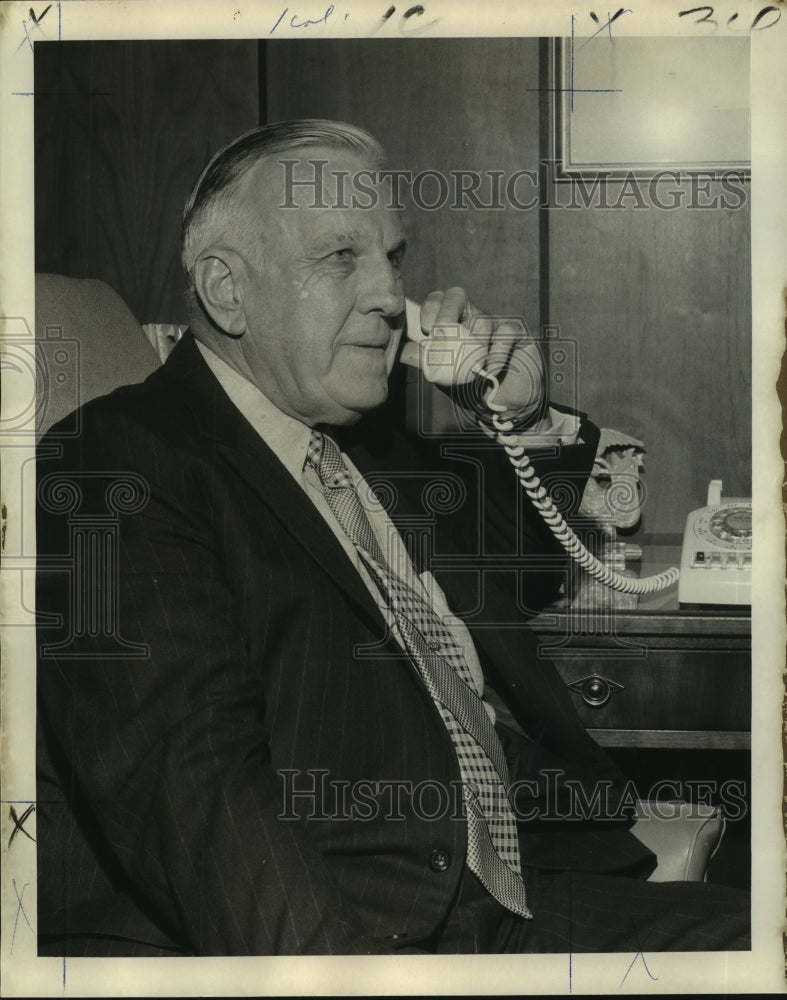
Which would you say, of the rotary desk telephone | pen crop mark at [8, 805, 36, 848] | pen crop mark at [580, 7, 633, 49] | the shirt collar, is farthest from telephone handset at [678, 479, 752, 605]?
pen crop mark at [8, 805, 36, 848]

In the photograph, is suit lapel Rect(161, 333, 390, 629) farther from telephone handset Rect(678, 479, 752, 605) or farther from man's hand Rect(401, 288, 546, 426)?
telephone handset Rect(678, 479, 752, 605)

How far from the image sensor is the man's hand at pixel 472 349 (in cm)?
202

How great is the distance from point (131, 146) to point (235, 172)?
20cm

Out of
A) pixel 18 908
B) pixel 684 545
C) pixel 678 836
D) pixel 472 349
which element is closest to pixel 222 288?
pixel 472 349

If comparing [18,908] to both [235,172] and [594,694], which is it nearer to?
[594,694]

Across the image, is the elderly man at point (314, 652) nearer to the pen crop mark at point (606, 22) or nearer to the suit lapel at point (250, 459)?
the suit lapel at point (250, 459)

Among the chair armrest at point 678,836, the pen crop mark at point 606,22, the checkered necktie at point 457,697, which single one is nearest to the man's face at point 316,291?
the checkered necktie at point 457,697

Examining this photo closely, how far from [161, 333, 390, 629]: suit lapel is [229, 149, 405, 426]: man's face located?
0.27 ft

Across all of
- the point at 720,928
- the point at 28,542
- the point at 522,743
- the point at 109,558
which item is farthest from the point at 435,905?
the point at 28,542

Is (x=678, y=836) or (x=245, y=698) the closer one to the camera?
(x=245, y=698)

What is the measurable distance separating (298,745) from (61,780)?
443 millimetres

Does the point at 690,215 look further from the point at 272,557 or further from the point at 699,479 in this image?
the point at 272,557

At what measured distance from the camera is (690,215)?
80.7 inches

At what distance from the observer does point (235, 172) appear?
200 centimetres
